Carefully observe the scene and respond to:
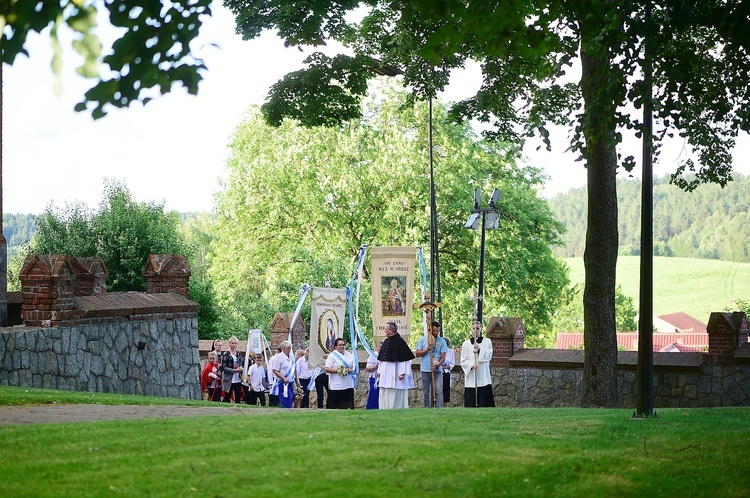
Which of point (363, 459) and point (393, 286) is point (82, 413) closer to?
point (363, 459)

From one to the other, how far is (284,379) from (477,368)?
4540 mm

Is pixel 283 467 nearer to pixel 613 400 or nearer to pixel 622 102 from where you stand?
pixel 622 102

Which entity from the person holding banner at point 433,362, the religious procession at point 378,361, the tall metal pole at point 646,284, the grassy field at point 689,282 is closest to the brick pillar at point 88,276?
the religious procession at point 378,361

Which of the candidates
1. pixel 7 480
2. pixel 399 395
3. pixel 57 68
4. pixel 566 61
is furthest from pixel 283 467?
pixel 399 395

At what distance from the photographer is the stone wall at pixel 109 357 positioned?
15.2m

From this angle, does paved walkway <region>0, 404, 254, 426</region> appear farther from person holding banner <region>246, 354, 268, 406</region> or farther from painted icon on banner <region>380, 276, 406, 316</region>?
person holding banner <region>246, 354, 268, 406</region>

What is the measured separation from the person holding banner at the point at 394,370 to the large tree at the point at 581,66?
3.31 meters

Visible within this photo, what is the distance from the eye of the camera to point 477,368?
64.5 ft

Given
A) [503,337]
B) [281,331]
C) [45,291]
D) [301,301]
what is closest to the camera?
[45,291]

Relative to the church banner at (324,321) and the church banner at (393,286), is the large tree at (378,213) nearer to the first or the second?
the church banner at (324,321)

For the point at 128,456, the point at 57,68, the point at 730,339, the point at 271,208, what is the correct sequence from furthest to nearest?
the point at 271,208
the point at 730,339
the point at 128,456
the point at 57,68

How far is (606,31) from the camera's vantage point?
10445mm

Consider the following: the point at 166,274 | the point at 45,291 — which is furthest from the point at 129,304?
the point at 166,274

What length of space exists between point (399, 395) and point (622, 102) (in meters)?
8.57
